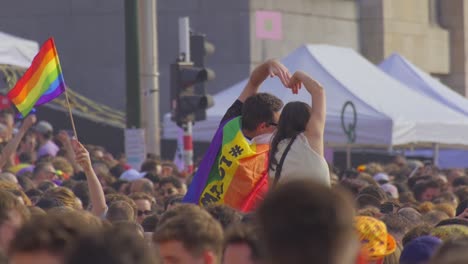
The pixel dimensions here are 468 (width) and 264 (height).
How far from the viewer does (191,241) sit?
16.8 feet

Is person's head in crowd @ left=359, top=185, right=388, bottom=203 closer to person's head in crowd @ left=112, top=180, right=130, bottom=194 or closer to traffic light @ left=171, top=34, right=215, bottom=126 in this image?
person's head in crowd @ left=112, top=180, right=130, bottom=194

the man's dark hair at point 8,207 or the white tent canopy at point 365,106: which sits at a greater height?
the man's dark hair at point 8,207

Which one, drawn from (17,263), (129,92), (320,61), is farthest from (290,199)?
(320,61)

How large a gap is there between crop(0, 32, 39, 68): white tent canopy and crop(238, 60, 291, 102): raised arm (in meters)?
10.4

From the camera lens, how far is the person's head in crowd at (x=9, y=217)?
5.21 meters

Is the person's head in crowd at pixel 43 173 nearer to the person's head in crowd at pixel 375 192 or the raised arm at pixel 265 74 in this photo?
the person's head in crowd at pixel 375 192

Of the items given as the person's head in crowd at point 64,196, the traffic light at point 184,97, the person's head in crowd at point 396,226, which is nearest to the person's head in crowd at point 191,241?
the person's head in crowd at point 396,226

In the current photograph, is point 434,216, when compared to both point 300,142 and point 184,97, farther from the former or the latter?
point 184,97

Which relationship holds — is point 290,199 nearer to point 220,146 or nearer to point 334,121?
point 220,146

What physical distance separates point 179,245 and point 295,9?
26991mm

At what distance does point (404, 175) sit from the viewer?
18781 millimetres

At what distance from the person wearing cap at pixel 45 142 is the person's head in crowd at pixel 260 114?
1093cm

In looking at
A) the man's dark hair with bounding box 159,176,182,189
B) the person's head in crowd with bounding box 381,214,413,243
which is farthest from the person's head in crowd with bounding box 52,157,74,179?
the person's head in crowd with bounding box 381,214,413,243

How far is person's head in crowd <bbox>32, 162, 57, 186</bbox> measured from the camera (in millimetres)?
15484
